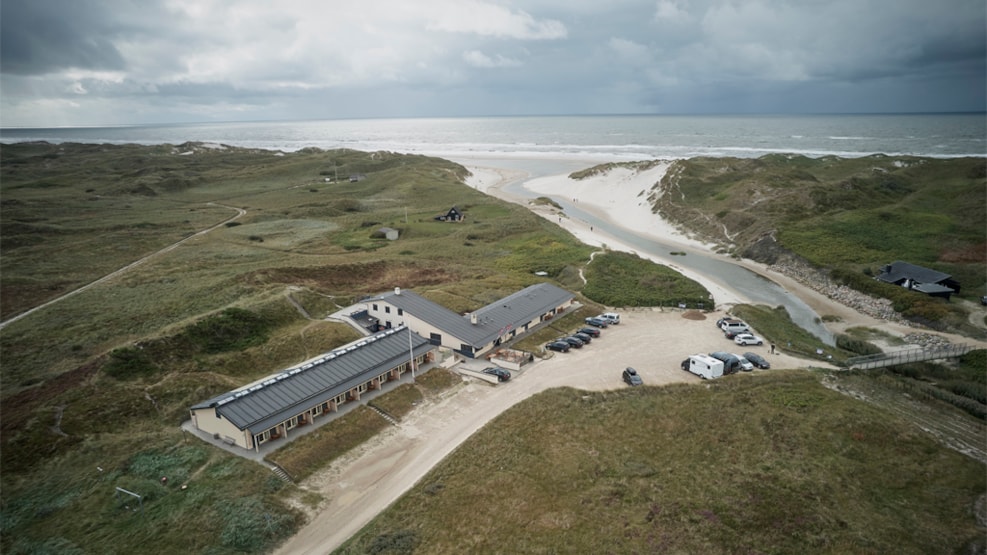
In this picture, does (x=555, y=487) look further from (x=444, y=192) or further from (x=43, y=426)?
(x=444, y=192)

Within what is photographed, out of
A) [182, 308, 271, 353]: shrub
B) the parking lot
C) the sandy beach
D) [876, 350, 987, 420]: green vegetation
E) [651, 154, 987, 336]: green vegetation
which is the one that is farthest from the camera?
[651, 154, 987, 336]: green vegetation

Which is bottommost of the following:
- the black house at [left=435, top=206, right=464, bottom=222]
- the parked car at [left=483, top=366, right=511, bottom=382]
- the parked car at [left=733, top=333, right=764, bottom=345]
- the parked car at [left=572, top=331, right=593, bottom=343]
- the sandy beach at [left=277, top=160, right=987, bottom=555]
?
the sandy beach at [left=277, top=160, right=987, bottom=555]

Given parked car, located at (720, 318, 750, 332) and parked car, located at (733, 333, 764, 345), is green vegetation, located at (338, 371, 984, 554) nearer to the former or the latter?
parked car, located at (733, 333, 764, 345)

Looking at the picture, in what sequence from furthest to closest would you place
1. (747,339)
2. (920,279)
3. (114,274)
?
(114,274) < (920,279) < (747,339)

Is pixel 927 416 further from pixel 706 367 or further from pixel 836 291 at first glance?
pixel 836 291

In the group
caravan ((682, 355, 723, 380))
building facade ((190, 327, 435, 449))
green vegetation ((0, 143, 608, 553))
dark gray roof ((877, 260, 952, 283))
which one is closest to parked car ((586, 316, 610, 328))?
caravan ((682, 355, 723, 380))

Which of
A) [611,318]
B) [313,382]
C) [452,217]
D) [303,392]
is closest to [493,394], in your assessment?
[313,382]
